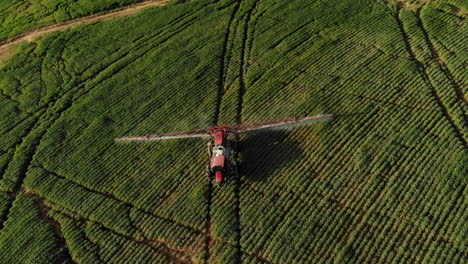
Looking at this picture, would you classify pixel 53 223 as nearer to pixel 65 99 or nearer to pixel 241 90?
A: pixel 65 99

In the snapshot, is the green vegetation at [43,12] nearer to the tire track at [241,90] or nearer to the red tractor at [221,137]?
the tire track at [241,90]

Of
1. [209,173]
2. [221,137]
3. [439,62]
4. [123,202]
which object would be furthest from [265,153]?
[439,62]

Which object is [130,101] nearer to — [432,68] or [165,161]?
[165,161]

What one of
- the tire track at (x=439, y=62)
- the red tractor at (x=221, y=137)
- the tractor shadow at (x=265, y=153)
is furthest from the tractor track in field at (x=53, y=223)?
the tire track at (x=439, y=62)

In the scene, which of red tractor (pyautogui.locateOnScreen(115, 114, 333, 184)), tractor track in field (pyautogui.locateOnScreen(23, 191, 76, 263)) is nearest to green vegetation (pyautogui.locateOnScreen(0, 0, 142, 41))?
red tractor (pyautogui.locateOnScreen(115, 114, 333, 184))

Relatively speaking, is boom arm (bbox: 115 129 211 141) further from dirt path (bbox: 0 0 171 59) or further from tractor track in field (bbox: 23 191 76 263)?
dirt path (bbox: 0 0 171 59)
